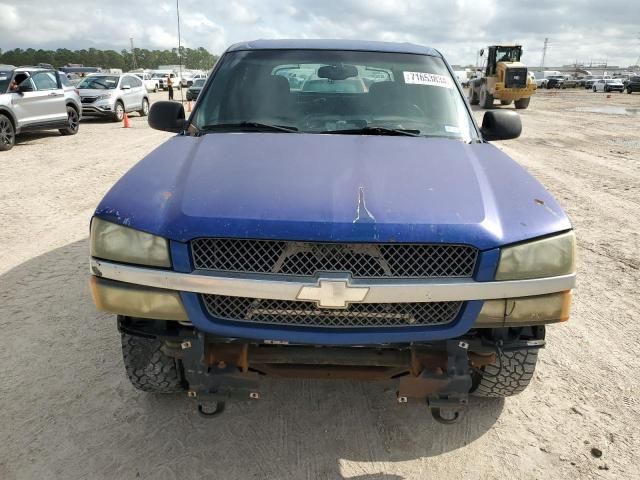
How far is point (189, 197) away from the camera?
215 centimetres

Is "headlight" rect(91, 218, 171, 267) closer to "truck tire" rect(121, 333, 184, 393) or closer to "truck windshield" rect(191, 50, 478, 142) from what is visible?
"truck tire" rect(121, 333, 184, 393)

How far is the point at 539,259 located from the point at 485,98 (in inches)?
1007

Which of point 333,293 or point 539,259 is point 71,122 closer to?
point 333,293

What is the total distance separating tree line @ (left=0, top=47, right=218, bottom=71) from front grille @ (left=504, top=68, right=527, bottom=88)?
2416 inches

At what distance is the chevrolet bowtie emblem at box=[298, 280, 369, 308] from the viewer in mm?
1967

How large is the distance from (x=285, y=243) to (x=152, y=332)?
72 cm

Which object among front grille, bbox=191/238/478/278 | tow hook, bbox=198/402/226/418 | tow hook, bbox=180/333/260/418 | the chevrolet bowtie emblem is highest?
front grille, bbox=191/238/478/278

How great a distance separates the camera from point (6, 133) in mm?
10906

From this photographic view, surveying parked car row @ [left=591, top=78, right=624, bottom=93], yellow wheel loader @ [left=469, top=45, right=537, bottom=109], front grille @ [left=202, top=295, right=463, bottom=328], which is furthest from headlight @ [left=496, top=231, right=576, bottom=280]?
parked car row @ [left=591, top=78, right=624, bottom=93]

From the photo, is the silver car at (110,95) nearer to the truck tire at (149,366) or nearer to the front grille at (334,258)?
the truck tire at (149,366)

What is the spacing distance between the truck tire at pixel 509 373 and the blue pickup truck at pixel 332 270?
1 cm

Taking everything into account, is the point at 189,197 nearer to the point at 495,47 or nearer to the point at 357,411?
the point at 357,411

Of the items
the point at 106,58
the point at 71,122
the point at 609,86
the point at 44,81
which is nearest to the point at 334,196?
the point at 44,81

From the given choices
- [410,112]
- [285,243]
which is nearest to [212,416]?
[285,243]
